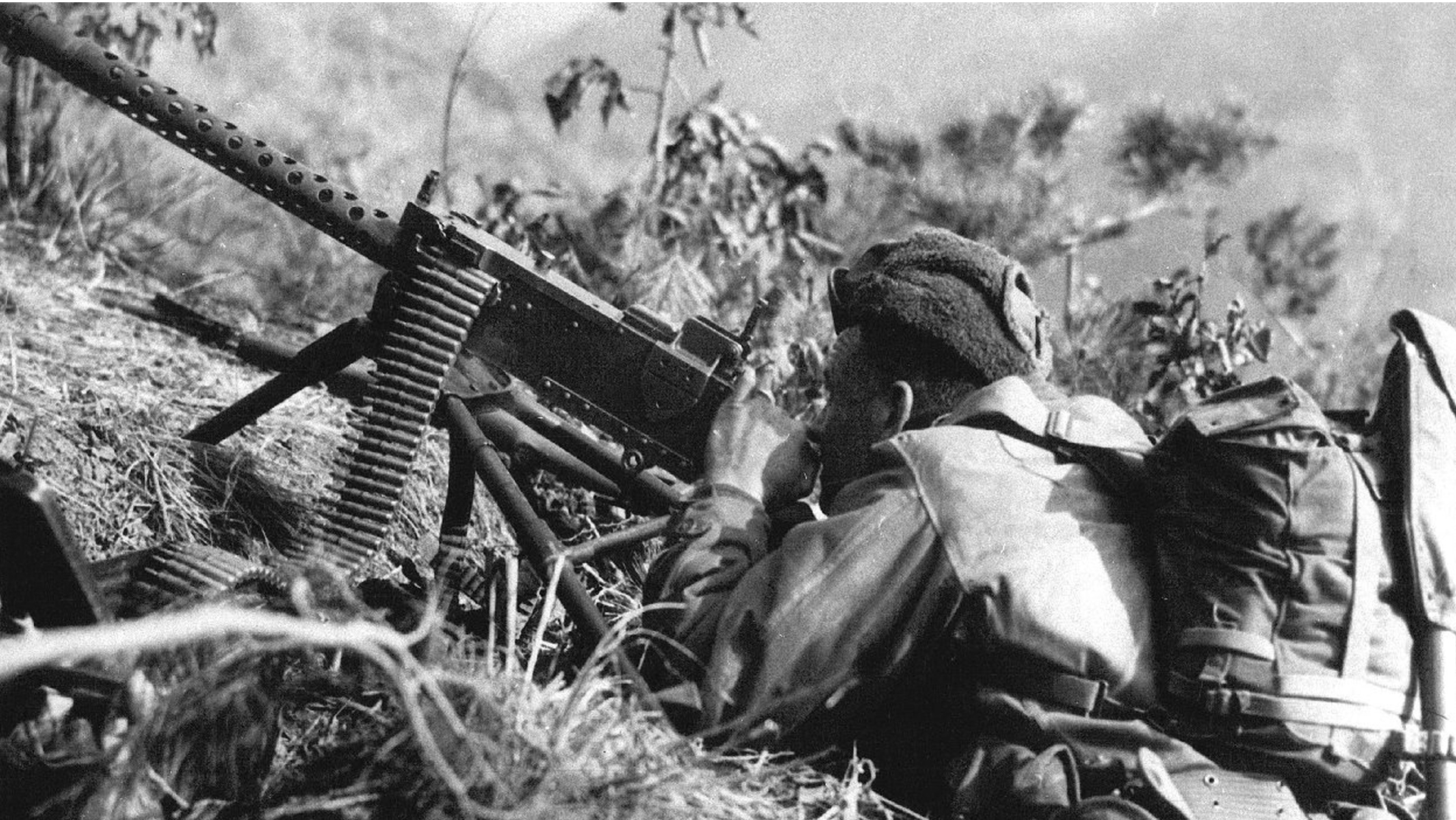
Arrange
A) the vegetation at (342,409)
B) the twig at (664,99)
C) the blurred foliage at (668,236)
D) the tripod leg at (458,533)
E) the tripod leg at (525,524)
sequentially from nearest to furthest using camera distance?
the vegetation at (342,409) → the tripod leg at (525,524) → the tripod leg at (458,533) → the blurred foliage at (668,236) → the twig at (664,99)

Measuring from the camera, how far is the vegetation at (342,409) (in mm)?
2193

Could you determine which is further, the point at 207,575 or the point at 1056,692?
the point at 207,575

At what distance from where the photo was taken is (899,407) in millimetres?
3377

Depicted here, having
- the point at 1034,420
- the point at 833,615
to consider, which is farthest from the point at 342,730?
the point at 1034,420

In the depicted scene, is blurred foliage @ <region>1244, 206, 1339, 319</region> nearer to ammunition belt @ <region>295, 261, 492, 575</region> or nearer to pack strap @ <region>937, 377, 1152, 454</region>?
pack strap @ <region>937, 377, 1152, 454</region>

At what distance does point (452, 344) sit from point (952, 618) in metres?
1.50

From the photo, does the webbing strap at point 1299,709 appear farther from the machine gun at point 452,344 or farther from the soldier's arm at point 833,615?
the machine gun at point 452,344

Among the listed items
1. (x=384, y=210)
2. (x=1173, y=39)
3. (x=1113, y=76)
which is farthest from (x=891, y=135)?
(x=384, y=210)

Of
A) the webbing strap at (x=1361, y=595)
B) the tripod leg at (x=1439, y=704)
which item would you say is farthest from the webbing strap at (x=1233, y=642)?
the tripod leg at (x=1439, y=704)

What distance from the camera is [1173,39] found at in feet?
51.1

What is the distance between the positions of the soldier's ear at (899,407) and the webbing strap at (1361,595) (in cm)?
106

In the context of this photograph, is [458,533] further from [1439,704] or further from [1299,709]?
[1439,704]

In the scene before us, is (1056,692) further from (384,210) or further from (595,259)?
(595,259)

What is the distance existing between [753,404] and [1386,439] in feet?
4.67
